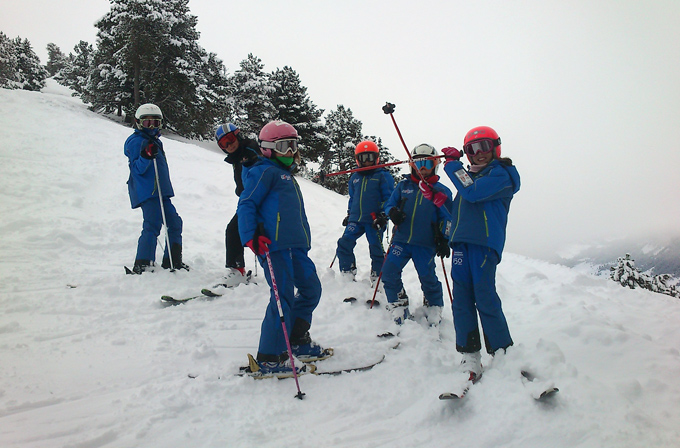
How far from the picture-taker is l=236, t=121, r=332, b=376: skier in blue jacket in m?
3.27

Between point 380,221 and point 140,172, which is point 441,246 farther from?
point 140,172

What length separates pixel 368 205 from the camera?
6262mm

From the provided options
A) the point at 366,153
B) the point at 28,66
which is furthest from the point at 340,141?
the point at 28,66

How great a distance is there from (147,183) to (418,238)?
395 cm

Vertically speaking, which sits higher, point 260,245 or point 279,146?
point 279,146

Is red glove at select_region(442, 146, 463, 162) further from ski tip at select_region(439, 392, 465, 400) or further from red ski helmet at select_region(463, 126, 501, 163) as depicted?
ski tip at select_region(439, 392, 465, 400)

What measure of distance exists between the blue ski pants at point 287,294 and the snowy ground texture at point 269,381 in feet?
1.17

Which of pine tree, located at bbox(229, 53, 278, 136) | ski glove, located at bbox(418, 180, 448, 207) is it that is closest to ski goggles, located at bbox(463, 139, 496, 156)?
ski glove, located at bbox(418, 180, 448, 207)

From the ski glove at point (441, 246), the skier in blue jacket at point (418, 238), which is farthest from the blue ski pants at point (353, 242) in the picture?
the ski glove at point (441, 246)

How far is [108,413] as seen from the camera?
8.46 ft

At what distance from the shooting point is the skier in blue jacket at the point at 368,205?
627 centimetres

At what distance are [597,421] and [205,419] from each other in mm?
2614

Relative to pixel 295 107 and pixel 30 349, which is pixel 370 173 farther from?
pixel 295 107

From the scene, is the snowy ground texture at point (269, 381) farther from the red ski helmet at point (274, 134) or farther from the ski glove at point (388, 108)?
the ski glove at point (388, 108)
